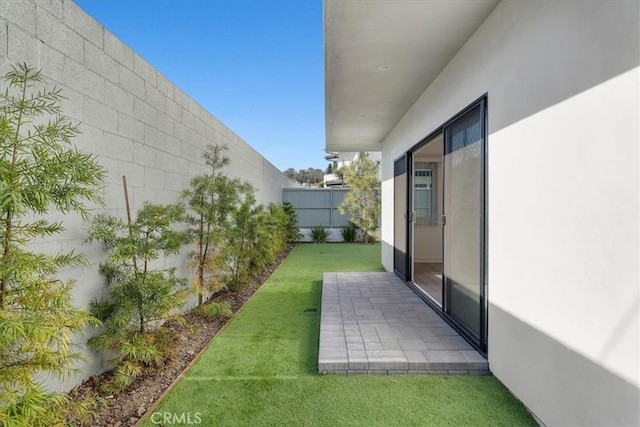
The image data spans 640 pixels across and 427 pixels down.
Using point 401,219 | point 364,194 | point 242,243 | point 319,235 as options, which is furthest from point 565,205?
point 319,235

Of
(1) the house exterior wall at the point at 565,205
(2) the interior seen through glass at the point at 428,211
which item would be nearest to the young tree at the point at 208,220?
(1) the house exterior wall at the point at 565,205

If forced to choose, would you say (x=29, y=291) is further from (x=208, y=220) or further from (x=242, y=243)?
(x=242, y=243)

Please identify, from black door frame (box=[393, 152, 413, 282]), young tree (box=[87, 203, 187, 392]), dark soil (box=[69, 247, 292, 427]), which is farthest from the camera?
black door frame (box=[393, 152, 413, 282])

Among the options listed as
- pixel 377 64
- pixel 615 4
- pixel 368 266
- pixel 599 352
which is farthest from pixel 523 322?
pixel 368 266

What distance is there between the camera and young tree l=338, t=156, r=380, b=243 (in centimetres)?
1271

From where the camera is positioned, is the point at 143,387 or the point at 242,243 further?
the point at 242,243

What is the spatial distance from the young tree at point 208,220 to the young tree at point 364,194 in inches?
324

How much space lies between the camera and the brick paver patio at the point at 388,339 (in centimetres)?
300

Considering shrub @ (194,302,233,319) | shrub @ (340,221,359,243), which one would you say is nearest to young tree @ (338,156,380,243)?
shrub @ (340,221,359,243)

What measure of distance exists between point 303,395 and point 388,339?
1225 mm

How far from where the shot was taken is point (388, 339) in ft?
11.6

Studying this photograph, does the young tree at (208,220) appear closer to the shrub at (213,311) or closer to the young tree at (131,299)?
the shrub at (213,311)

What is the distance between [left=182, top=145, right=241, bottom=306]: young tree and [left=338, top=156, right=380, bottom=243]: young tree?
8236mm

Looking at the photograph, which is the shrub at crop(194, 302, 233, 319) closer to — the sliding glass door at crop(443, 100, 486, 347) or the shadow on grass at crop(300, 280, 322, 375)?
the shadow on grass at crop(300, 280, 322, 375)
